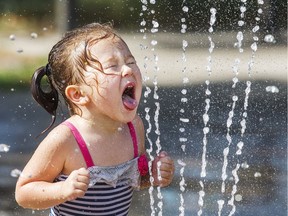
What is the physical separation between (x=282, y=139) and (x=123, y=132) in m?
2.42

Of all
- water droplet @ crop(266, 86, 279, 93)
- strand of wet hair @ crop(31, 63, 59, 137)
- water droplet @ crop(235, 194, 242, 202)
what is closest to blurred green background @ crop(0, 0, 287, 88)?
water droplet @ crop(266, 86, 279, 93)

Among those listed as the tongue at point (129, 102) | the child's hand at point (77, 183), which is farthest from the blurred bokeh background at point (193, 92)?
the child's hand at point (77, 183)

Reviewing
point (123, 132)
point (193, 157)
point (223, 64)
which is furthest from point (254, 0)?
point (123, 132)

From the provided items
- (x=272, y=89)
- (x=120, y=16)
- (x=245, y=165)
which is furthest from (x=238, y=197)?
(x=120, y=16)

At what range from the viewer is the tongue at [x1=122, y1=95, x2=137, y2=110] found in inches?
105

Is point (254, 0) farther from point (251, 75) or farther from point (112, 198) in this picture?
point (112, 198)

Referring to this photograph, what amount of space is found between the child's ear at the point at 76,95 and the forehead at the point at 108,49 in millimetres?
128

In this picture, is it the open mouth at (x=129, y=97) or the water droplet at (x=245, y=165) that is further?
the water droplet at (x=245, y=165)

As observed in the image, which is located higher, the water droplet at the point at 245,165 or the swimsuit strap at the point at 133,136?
the swimsuit strap at the point at 133,136

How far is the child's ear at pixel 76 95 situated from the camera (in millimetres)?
2734

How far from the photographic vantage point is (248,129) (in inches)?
→ 202

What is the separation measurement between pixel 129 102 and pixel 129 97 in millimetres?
39

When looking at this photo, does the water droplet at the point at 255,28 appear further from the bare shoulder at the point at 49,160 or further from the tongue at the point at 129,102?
the bare shoulder at the point at 49,160

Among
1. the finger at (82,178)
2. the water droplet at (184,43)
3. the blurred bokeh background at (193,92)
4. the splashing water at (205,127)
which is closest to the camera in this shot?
the finger at (82,178)
